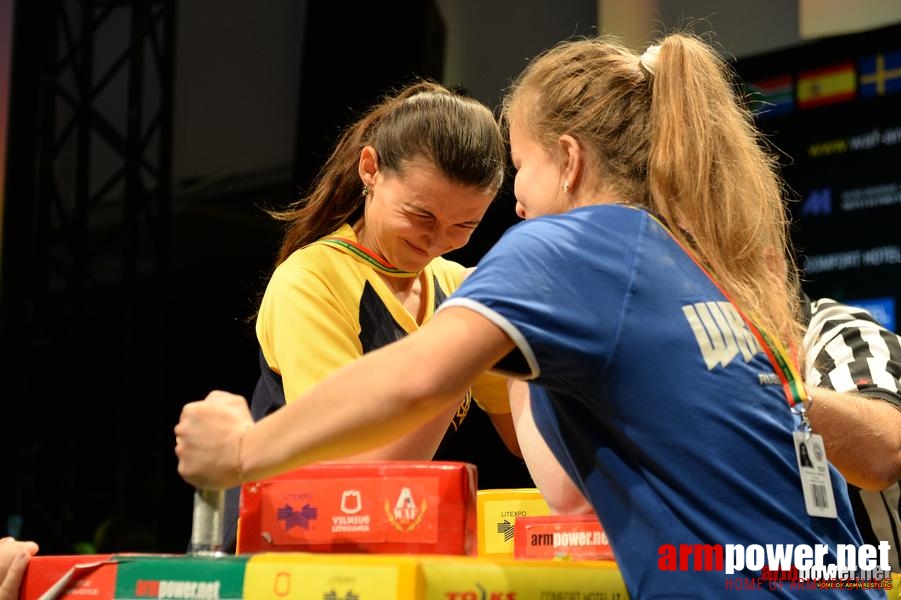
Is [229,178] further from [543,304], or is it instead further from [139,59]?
[543,304]

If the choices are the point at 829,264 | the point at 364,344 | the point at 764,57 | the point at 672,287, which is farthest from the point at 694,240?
the point at 764,57

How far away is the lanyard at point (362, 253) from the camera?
1.80 metres

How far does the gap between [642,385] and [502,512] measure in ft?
2.09

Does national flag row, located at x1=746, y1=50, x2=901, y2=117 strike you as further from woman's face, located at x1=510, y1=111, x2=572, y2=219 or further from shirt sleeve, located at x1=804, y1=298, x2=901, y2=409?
A: woman's face, located at x1=510, y1=111, x2=572, y2=219

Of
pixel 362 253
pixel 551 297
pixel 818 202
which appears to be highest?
pixel 818 202

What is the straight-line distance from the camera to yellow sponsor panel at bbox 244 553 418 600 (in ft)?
2.82

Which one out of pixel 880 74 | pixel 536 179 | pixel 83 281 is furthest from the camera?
pixel 83 281

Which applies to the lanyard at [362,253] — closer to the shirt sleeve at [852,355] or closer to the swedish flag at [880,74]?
the shirt sleeve at [852,355]

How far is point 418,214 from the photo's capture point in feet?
6.04

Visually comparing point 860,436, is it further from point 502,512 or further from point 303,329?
point 303,329

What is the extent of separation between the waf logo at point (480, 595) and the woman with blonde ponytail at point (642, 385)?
0.14 metres

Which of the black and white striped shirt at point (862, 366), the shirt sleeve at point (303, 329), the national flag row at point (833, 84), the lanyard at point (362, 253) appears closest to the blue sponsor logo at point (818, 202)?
the national flag row at point (833, 84)

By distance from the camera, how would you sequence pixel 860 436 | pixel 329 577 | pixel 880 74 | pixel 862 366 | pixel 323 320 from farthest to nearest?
pixel 880 74 → pixel 862 366 → pixel 323 320 → pixel 860 436 → pixel 329 577

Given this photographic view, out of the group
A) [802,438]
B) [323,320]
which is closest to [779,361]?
[802,438]
